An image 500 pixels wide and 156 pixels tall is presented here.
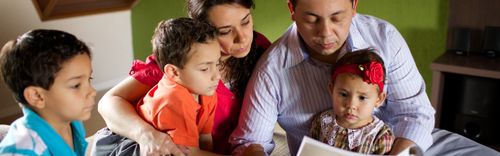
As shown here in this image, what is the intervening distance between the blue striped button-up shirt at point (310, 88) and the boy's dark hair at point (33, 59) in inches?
23.6

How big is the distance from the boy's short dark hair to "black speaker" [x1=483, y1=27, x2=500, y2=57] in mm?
1712

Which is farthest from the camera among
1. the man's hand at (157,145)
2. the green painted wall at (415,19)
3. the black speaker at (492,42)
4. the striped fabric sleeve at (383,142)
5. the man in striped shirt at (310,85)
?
the green painted wall at (415,19)

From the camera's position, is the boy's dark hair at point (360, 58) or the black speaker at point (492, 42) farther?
the black speaker at point (492, 42)

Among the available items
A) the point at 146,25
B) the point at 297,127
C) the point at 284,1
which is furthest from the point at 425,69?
the point at 146,25

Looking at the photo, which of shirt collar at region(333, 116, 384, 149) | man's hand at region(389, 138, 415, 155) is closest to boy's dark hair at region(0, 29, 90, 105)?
shirt collar at region(333, 116, 384, 149)

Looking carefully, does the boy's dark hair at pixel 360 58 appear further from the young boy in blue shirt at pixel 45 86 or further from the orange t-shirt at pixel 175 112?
the young boy in blue shirt at pixel 45 86

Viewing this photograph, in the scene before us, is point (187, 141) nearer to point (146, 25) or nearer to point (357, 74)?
point (357, 74)

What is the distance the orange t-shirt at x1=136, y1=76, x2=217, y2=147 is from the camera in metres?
1.16

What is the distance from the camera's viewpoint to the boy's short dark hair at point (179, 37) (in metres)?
1.18

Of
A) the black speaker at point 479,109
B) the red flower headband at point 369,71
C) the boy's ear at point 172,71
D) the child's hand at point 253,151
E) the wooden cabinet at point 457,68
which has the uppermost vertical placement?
the boy's ear at point 172,71

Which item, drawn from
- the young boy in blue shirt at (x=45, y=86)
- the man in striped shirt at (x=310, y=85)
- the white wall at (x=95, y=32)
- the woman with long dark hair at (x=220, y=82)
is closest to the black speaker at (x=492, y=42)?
the man in striped shirt at (x=310, y=85)

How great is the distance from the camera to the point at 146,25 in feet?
12.2

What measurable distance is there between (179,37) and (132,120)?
248 millimetres

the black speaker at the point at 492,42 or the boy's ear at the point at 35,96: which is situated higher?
the boy's ear at the point at 35,96
